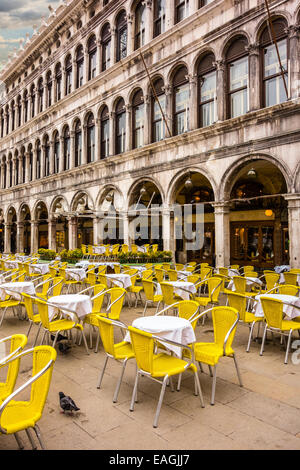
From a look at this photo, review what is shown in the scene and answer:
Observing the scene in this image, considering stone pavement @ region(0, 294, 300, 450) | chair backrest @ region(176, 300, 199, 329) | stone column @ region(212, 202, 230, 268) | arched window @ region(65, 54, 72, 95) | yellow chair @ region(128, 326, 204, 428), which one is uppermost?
arched window @ region(65, 54, 72, 95)

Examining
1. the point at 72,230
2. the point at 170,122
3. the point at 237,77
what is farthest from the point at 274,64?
the point at 72,230

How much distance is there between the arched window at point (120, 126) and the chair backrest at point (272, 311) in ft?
55.9

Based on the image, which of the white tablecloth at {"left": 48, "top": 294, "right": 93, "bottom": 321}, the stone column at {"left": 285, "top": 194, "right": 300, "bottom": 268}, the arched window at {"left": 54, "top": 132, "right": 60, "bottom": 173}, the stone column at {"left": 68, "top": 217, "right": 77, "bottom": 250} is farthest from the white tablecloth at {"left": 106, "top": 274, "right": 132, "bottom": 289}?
the arched window at {"left": 54, "top": 132, "right": 60, "bottom": 173}

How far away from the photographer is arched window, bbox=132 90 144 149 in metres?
19.6

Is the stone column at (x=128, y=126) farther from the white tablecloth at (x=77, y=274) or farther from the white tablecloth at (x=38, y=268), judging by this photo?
the white tablecloth at (x=77, y=274)

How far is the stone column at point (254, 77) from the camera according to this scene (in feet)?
44.6

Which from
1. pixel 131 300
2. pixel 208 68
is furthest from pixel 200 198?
pixel 131 300

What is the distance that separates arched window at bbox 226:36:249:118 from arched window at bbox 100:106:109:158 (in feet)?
31.6

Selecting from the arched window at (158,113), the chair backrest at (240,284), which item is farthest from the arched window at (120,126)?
the chair backrest at (240,284)

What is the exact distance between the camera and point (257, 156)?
44.2 ft

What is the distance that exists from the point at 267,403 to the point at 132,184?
16.5m

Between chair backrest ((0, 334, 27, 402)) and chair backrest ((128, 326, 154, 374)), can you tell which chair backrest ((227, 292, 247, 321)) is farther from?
chair backrest ((0, 334, 27, 402))
